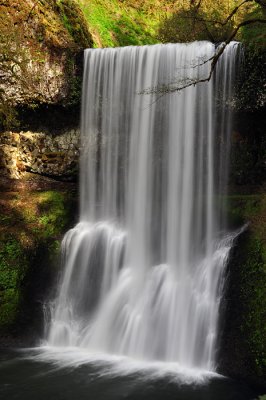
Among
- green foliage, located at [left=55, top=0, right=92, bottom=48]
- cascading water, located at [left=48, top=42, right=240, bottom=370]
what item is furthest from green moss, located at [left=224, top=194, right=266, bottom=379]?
green foliage, located at [left=55, top=0, right=92, bottom=48]

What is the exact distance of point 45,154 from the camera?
13219 millimetres

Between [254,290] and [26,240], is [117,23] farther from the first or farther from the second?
[254,290]

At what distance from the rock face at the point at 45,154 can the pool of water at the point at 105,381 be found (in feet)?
21.2

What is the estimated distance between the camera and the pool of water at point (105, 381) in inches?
267

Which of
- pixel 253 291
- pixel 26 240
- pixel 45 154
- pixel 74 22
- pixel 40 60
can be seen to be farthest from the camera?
pixel 74 22

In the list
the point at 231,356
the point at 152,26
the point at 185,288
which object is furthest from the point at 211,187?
the point at 152,26

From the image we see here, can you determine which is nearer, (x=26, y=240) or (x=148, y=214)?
(x=26, y=240)

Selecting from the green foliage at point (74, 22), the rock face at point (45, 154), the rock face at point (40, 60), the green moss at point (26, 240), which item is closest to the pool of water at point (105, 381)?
the green moss at point (26, 240)

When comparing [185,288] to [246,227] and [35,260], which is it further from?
[35,260]

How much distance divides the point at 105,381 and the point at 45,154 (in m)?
8.02

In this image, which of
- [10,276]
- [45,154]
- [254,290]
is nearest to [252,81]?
[254,290]

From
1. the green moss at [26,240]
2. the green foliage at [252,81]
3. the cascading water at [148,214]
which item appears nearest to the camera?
the cascading water at [148,214]

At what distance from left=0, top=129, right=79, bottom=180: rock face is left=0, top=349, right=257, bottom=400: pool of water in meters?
6.45

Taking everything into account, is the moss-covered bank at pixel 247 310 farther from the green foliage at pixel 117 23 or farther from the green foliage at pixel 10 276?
the green foliage at pixel 117 23
